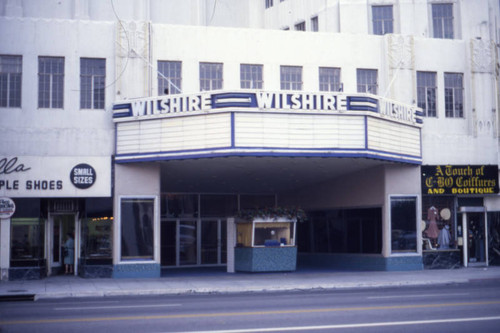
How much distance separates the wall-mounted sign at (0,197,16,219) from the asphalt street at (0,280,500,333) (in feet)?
20.6

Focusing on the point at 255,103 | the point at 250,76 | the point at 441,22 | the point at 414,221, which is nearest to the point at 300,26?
the point at 441,22

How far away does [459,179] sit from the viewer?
96.8 ft

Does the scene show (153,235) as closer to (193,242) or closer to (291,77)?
(193,242)

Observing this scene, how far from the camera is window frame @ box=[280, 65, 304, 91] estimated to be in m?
28.3

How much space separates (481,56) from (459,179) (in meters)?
5.67

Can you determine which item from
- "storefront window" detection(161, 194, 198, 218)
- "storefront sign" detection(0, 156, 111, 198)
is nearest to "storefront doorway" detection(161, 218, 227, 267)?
"storefront window" detection(161, 194, 198, 218)

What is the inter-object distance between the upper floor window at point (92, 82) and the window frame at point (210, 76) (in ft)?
12.8

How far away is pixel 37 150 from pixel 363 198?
13416 mm

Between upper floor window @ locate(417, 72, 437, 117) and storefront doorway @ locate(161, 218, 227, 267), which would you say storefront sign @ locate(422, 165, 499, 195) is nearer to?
upper floor window @ locate(417, 72, 437, 117)

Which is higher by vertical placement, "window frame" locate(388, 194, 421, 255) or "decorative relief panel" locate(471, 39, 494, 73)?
"decorative relief panel" locate(471, 39, 494, 73)

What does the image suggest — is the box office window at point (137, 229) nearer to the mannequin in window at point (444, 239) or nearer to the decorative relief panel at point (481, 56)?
the mannequin in window at point (444, 239)

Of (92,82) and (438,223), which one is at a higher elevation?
(92,82)

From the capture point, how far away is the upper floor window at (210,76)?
27438mm

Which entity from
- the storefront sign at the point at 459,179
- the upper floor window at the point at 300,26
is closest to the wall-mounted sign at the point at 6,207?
the storefront sign at the point at 459,179
